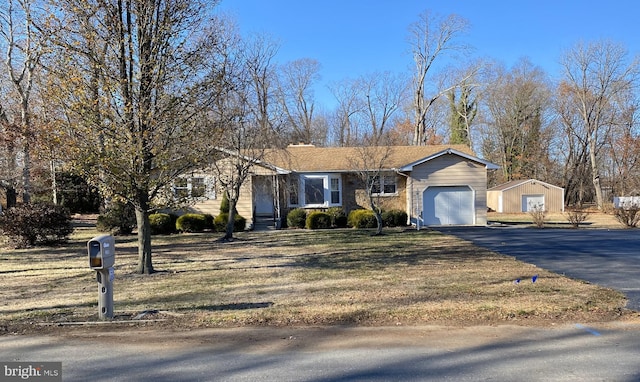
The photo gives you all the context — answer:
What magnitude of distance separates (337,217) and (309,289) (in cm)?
1363

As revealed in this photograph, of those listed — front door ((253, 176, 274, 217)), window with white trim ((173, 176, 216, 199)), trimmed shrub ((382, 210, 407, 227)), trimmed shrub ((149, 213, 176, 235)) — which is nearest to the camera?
window with white trim ((173, 176, 216, 199))

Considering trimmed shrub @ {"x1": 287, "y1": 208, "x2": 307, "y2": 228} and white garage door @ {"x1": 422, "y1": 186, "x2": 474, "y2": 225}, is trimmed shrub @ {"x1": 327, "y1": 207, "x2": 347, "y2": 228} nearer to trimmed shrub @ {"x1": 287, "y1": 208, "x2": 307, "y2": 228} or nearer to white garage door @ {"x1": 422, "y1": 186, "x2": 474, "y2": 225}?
trimmed shrub @ {"x1": 287, "y1": 208, "x2": 307, "y2": 228}

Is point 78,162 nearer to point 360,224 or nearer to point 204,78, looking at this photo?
point 204,78

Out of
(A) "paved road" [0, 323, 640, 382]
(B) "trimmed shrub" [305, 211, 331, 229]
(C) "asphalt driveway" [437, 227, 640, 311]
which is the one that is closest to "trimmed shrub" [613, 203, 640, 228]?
(C) "asphalt driveway" [437, 227, 640, 311]

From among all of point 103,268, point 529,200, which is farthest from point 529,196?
point 103,268

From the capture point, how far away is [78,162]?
29.7ft

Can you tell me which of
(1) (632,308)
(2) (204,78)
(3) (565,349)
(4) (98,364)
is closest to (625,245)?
(1) (632,308)

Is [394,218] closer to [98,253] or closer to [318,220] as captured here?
[318,220]

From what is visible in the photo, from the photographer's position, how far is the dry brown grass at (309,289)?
610 cm

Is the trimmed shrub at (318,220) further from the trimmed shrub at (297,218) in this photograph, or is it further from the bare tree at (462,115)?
the bare tree at (462,115)

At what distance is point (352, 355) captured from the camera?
458cm

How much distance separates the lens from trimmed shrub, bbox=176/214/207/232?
20328 millimetres

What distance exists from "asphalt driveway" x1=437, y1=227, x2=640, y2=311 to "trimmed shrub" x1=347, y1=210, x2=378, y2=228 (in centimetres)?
371

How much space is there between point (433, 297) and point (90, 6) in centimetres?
866
